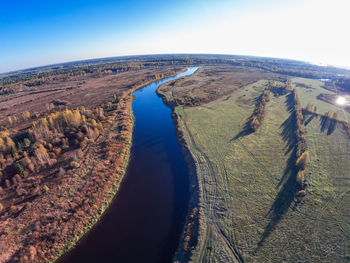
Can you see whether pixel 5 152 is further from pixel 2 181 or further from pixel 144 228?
pixel 144 228

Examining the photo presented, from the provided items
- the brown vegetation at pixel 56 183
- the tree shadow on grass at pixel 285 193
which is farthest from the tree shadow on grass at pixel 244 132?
the brown vegetation at pixel 56 183

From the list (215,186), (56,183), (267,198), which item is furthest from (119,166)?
(267,198)

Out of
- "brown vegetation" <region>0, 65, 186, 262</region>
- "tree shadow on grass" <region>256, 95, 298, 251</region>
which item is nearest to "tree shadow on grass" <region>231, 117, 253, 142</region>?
"tree shadow on grass" <region>256, 95, 298, 251</region>

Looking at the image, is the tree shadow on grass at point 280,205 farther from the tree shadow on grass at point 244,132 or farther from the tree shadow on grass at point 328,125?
the tree shadow on grass at point 328,125

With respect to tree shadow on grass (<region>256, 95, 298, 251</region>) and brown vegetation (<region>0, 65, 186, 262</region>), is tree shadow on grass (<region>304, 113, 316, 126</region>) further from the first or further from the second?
brown vegetation (<region>0, 65, 186, 262</region>)

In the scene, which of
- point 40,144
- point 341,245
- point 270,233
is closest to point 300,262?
point 270,233

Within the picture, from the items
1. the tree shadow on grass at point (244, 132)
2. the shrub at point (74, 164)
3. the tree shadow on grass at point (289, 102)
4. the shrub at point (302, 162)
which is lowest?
the shrub at point (302, 162)

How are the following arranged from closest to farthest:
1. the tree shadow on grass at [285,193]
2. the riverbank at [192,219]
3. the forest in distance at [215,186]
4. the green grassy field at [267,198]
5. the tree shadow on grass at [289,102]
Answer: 1. the green grassy field at [267,198]
2. the riverbank at [192,219]
3. the forest in distance at [215,186]
4. the tree shadow on grass at [285,193]
5. the tree shadow on grass at [289,102]
